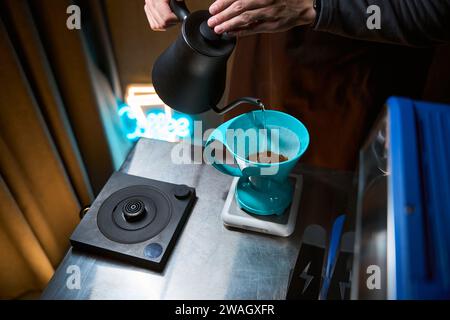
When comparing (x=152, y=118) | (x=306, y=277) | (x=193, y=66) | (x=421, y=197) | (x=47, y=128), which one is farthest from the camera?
(x=152, y=118)

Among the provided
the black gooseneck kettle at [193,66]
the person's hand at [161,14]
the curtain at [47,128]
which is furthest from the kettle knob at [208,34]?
the curtain at [47,128]

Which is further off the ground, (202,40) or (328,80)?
(202,40)

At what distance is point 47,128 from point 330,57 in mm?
1000

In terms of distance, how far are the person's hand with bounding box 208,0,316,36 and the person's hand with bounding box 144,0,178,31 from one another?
0.47 ft

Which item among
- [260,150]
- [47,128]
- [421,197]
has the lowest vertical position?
[47,128]

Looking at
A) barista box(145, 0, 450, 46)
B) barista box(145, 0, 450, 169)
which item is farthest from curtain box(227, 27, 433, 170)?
barista box(145, 0, 450, 46)

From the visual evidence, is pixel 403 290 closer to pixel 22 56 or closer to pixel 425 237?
pixel 425 237

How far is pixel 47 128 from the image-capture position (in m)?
1.37

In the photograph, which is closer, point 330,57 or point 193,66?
point 193,66

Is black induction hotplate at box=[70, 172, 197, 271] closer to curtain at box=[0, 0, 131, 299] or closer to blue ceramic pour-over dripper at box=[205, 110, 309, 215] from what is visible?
blue ceramic pour-over dripper at box=[205, 110, 309, 215]

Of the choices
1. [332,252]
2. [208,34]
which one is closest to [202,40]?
[208,34]

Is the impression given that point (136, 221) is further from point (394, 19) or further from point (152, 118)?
point (152, 118)

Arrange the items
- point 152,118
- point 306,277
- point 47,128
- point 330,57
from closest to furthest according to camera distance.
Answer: point 306,277 → point 330,57 → point 47,128 → point 152,118

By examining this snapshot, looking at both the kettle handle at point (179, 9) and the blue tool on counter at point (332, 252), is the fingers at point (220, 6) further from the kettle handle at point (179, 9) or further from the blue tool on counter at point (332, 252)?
the blue tool on counter at point (332, 252)
